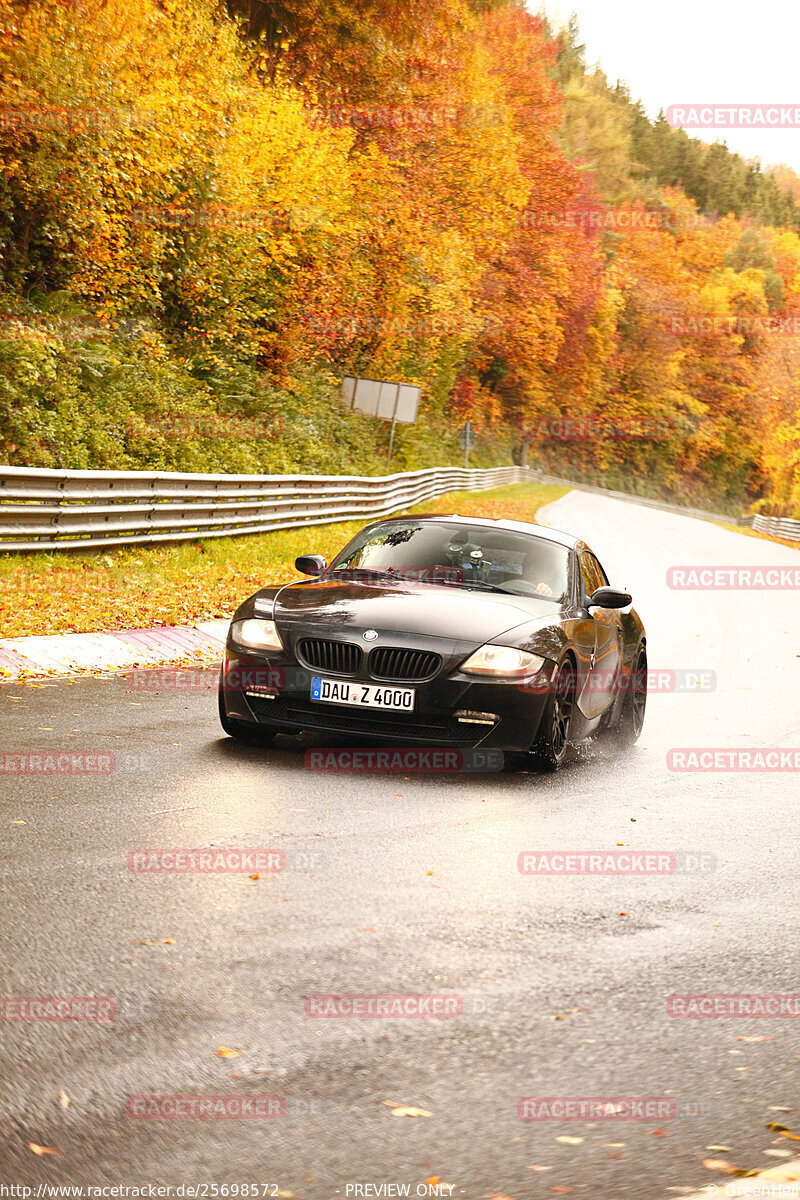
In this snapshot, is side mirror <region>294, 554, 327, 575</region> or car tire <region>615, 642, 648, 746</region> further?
car tire <region>615, 642, 648, 746</region>

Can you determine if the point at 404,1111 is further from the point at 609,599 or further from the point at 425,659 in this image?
the point at 609,599

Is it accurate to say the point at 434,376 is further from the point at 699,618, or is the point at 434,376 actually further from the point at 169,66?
the point at 699,618

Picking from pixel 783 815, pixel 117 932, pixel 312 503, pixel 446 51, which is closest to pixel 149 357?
pixel 312 503

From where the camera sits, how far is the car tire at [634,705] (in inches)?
413

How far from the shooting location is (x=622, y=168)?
3684 inches

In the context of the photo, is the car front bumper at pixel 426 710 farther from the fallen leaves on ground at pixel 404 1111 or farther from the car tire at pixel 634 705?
the fallen leaves on ground at pixel 404 1111

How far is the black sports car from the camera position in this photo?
26.6ft

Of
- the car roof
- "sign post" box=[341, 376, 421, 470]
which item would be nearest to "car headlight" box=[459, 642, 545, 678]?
the car roof

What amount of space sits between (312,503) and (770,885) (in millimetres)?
20502

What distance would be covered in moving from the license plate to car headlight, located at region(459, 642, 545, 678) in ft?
1.24

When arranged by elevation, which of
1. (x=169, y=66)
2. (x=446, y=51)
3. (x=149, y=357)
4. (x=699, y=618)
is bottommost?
(x=699, y=618)

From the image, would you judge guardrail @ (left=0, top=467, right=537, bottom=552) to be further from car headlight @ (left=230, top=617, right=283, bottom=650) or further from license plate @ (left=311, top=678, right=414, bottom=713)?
license plate @ (left=311, top=678, right=414, bottom=713)

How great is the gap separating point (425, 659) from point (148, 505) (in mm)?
10490

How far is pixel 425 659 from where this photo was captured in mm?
8148
